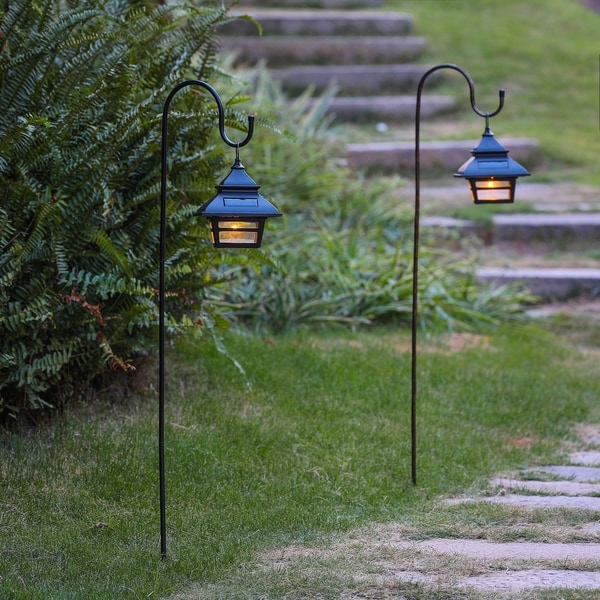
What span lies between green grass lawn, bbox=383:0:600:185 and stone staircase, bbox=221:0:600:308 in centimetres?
35

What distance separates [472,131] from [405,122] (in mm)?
1080

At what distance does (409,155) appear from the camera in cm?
1091

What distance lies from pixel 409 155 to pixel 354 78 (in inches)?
106

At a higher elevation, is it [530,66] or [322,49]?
[322,49]

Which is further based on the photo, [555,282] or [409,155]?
[409,155]

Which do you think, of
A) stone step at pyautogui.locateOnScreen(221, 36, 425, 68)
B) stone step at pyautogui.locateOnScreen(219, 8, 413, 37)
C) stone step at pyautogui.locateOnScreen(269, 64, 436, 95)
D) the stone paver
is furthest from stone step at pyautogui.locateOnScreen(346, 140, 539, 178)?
the stone paver

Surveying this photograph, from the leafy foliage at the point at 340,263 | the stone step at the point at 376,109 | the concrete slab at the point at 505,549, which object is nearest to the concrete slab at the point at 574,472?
the concrete slab at the point at 505,549

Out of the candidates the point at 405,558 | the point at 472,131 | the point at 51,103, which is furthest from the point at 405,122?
the point at 405,558

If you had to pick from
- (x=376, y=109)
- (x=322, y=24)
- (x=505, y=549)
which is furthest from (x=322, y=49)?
(x=505, y=549)

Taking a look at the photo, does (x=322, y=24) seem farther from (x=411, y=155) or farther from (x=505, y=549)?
(x=505, y=549)

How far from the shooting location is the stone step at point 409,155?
35.2ft

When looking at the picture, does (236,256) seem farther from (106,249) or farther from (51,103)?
(51,103)

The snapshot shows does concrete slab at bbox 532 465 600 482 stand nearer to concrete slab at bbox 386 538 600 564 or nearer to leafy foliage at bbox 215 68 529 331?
concrete slab at bbox 386 538 600 564

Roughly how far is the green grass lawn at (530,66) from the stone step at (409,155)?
682 mm
